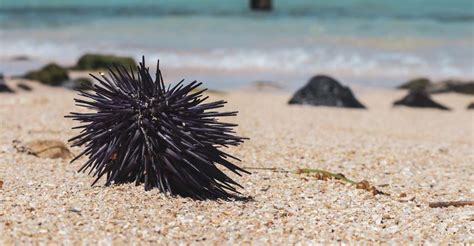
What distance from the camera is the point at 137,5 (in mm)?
33781

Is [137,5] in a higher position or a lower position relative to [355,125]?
higher

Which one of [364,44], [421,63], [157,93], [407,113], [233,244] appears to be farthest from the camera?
[364,44]

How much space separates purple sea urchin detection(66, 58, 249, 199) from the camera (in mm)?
3574

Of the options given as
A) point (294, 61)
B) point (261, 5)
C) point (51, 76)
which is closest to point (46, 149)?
point (51, 76)

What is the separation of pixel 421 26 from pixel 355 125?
14774 millimetres

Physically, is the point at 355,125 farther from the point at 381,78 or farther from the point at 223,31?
the point at 223,31

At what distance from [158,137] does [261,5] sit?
25.6 m

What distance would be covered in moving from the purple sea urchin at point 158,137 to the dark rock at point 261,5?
24.8m

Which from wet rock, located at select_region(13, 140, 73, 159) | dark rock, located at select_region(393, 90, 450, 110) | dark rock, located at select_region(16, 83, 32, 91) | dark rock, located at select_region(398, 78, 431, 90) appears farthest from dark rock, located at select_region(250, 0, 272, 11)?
wet rock, located at select_region(13, 140, 73, 159)

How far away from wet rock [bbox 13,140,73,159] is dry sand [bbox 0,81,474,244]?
7cm

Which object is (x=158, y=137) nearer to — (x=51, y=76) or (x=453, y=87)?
(x=51, y=76)

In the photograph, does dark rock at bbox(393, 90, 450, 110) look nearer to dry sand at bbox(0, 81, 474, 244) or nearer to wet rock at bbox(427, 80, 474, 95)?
wet rock at bbox(427, 80, 474, 95)

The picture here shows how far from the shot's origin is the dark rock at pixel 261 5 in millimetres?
28487

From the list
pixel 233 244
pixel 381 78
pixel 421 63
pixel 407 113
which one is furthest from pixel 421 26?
pixel 233 244
